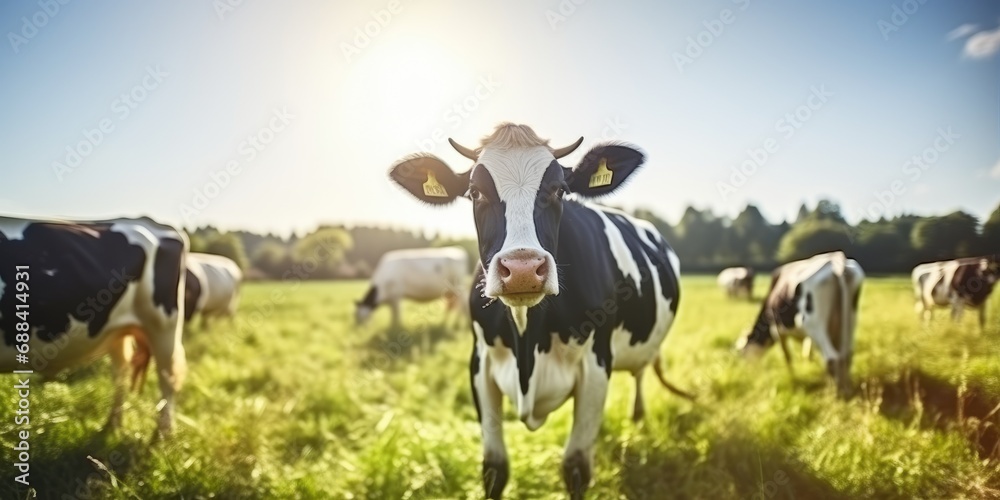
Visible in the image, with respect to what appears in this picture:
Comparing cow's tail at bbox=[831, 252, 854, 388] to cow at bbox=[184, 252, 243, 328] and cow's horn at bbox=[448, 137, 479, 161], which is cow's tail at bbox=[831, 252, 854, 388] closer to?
cow's horn at bbox=[448, 137, 479, 161]

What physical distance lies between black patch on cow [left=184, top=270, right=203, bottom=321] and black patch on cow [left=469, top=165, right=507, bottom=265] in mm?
7479

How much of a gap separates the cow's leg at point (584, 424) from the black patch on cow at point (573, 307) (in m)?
0.10

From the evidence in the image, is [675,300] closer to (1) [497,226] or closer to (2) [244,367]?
(1) [497,226]

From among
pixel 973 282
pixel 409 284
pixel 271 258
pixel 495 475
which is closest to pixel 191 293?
pixel 409 284

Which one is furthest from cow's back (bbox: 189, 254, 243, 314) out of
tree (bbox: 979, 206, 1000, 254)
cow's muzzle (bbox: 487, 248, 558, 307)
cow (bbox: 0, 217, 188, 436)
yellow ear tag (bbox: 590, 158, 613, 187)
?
tree (bbox: 979, 206, 1000, 254)

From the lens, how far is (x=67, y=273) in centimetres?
369

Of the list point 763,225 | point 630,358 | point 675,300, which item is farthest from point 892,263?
point 630,358

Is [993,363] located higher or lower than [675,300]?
lower

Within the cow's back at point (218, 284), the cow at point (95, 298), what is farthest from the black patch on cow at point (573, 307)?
the cow's back at point (218, 284)

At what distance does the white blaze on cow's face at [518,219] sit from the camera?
7.75 ft

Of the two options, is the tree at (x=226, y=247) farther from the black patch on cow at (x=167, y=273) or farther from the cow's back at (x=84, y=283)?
the cow's back at (x=84, y=283)

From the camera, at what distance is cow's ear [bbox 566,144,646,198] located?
310 cm

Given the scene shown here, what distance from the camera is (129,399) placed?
4367 mm

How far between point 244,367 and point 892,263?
814cm
